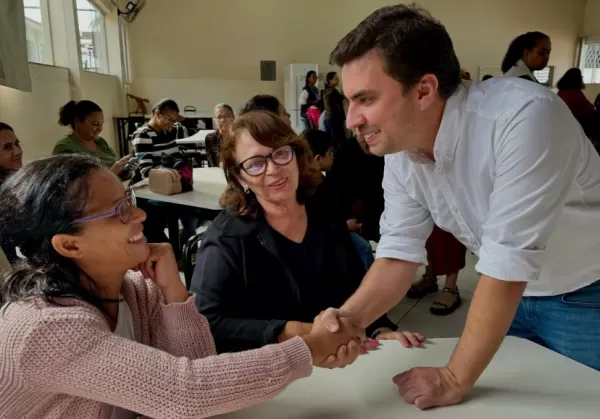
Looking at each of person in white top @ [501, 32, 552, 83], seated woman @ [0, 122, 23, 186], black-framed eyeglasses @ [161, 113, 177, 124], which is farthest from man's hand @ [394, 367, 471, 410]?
black-framed eyeglasses @ [161, 113, 177, 124]

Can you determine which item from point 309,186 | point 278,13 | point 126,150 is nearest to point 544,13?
point 278,13

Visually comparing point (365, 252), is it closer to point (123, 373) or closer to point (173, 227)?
point (123, 373)

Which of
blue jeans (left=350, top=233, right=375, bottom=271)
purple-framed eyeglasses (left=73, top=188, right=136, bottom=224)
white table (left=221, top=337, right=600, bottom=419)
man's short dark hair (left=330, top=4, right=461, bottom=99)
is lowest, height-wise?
blue jeans (left=350, top=233, right=375, bottom=271)

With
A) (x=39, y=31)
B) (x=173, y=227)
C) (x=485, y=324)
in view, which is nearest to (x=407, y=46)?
(x=485, y=324)

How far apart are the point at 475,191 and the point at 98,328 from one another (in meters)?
0.82

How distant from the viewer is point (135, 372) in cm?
73

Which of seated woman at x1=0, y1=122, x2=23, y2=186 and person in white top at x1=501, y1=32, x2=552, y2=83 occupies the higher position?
person in white top at x1=501, y1=32, x2=552, y2=83

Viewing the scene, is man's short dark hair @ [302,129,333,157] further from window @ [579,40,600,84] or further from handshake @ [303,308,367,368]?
window @ [579,40,600,84]

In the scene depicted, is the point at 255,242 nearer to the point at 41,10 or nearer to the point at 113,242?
the point at 113,242

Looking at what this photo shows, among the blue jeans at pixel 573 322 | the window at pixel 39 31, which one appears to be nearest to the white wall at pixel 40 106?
the window at pixel 39 31

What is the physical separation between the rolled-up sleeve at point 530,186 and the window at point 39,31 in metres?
4.70

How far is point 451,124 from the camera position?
3.36 feet

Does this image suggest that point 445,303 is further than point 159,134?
No

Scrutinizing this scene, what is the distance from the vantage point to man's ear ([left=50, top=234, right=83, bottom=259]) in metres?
0.84
